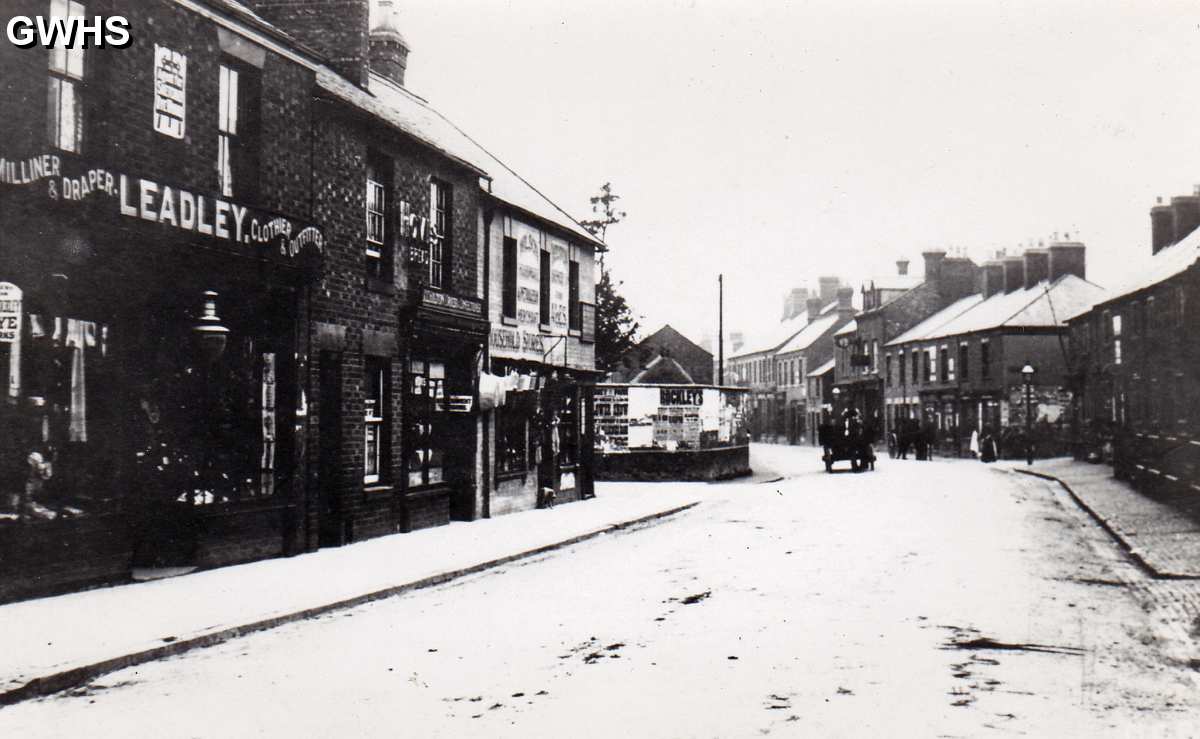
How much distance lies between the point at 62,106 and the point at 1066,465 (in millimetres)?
34602

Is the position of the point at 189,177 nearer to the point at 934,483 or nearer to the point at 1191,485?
the point at 1191,485

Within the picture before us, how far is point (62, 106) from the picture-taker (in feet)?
33.1

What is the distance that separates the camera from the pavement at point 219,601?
23.6ft

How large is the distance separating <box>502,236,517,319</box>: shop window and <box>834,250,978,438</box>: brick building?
43.0 metres

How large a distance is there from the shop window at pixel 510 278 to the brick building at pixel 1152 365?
12214mm

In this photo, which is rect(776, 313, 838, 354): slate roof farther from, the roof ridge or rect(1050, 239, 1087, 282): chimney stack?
the roof ridge

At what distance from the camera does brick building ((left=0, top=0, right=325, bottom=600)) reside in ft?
31.2

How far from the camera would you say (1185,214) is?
33.6 metres

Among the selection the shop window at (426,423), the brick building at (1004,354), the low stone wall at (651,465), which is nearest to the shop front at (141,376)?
the shop window at (426,423)

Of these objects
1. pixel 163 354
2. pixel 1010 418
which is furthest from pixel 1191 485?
pixel 1010 418

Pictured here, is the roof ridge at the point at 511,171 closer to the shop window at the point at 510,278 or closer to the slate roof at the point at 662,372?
the shop window at the point at 510,278

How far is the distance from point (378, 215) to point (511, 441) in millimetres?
5726

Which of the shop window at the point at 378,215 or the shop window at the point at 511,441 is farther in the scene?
the shop window at the point at 511,441

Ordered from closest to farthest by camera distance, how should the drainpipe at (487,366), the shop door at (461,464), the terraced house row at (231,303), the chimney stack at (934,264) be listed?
the terraced house row at (231,303)
the shop door at (461,464)
the drainpipe at (487,366)
the chimney stack at (934,264)
